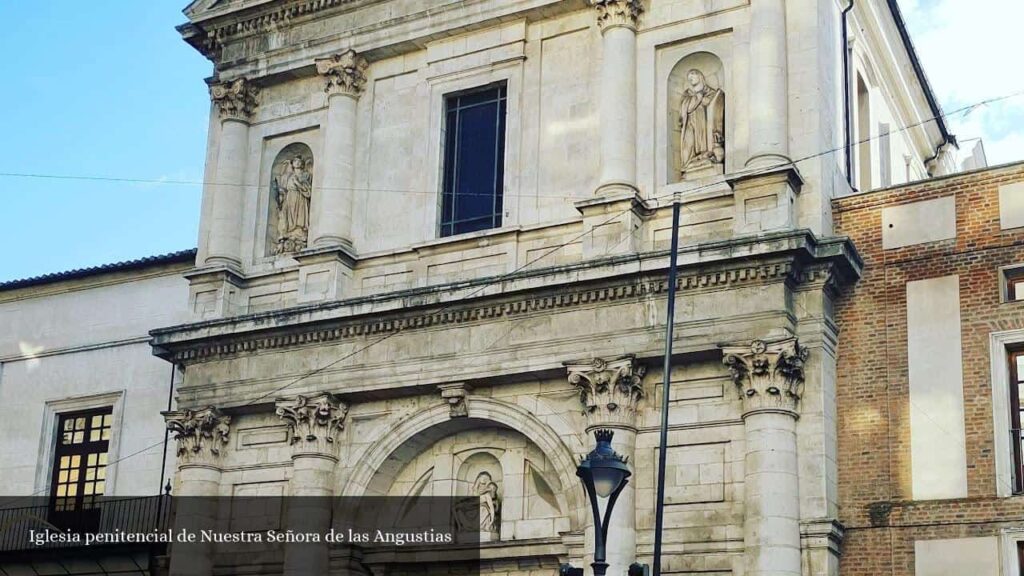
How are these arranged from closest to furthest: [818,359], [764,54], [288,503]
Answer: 1. [818,359]
2. [764,54]
3. [288,503]

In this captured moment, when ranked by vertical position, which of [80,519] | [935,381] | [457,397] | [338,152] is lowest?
[80,519]

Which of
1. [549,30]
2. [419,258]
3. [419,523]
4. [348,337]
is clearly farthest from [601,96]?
[419,523]

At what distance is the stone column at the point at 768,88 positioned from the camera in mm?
23656

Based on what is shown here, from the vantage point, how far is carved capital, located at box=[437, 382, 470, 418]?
24969 mm

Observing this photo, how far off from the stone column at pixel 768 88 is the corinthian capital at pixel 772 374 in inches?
114

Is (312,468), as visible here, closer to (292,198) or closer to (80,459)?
(292,198)

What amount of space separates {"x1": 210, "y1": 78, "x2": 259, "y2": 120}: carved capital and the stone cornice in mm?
4452

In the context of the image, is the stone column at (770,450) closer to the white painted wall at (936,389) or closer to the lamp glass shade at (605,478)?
the white painted wall at (936,389)

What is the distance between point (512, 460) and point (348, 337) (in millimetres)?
3457

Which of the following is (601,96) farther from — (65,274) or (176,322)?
(65,274)

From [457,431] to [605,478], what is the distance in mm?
8990

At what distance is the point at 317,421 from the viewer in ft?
85.1

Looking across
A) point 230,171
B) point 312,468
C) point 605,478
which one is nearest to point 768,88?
point 605,478

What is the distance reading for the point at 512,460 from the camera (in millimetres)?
25297
